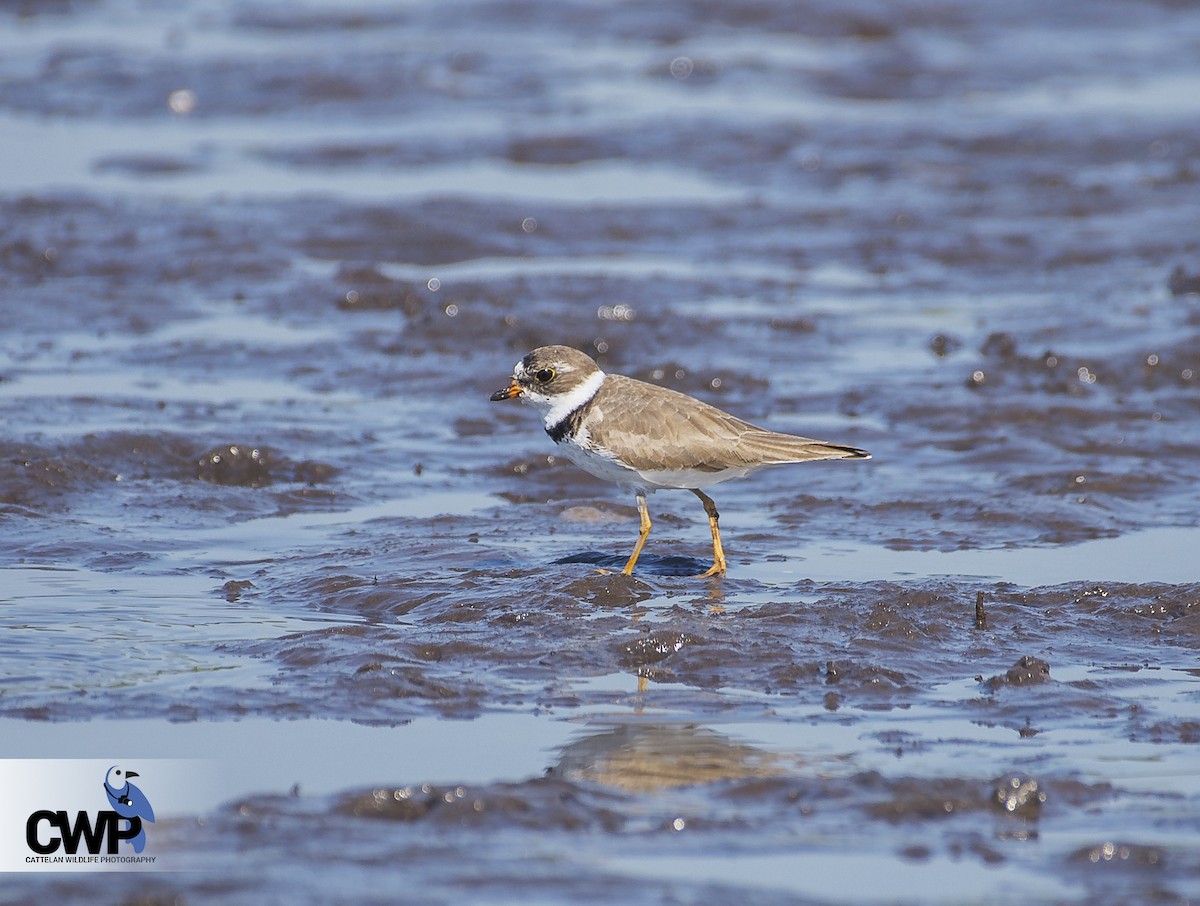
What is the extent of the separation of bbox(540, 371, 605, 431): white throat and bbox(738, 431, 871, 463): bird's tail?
83 cm

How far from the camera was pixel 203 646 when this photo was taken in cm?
754

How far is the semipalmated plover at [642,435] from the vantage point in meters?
8.63

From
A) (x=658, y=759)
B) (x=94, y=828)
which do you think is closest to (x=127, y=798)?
(x=94, y=828)

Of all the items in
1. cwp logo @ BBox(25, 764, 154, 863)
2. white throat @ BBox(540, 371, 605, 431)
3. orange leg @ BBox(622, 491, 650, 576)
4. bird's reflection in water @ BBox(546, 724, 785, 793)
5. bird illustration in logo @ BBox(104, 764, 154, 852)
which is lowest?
cwp logo @ BBox(25, 764, 154, 863)

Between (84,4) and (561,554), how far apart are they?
77.2ft

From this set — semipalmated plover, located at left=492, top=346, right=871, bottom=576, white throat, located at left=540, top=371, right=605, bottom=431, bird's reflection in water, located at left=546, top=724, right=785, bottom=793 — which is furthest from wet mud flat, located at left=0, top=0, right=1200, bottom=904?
white throat, located at left=540, top=371, right=605, bottom=431

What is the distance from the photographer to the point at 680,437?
28.5 ft

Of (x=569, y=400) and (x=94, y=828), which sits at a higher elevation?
(x=569, y=400)

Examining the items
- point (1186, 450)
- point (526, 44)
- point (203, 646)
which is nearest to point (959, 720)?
point (203, 646)

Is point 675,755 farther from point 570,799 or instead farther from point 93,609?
point 93,609

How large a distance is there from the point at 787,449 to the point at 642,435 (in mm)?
851

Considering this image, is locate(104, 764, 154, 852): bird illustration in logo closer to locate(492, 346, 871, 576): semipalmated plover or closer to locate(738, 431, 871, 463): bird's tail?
locate(492, 346, 871, 576): semipalmated plover

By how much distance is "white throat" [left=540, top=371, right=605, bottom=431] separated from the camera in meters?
8.91

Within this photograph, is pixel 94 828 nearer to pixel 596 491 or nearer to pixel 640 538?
pixel 640 538
